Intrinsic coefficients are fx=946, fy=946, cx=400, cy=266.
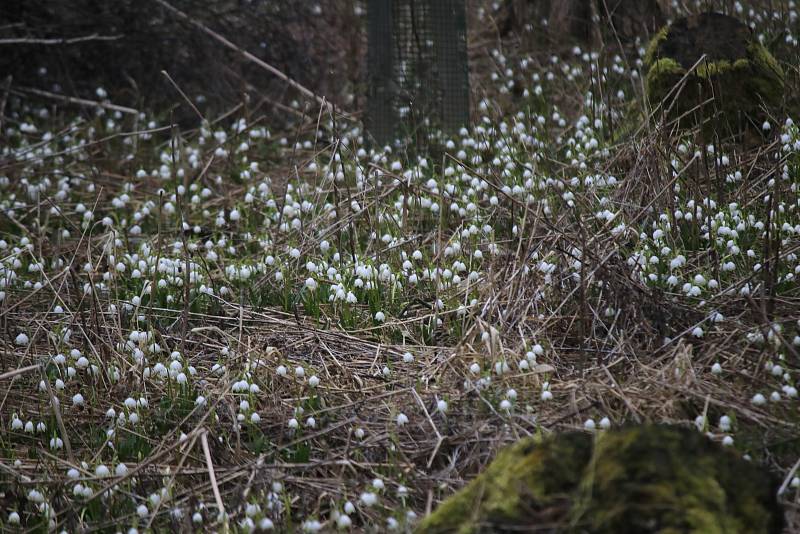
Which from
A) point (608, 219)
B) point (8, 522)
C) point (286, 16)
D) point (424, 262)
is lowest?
point (8, 522)

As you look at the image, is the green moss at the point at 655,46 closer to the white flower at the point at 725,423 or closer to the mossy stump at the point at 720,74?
the mossy stump at the point at 720,74

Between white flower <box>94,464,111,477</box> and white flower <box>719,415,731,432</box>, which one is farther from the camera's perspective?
white flower <box>94,464,111,477</box>

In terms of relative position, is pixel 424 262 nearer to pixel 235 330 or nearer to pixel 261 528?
pixel 235 330

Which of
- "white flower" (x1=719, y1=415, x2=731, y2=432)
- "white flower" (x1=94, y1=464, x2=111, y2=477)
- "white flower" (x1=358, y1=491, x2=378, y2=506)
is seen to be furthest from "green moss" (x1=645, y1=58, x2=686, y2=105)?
"white flower" (x1=94, y1=464, x2=111, y2=477)

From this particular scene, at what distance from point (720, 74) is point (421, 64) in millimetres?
2105

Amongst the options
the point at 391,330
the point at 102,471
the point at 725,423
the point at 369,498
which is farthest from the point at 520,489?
the point at 391,330

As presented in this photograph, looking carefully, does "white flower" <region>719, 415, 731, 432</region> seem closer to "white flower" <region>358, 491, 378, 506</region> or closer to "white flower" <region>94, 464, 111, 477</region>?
"white flower" <region>358, 491, 378, 506</region>

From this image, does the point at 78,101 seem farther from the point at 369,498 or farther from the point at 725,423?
the point at 725,423

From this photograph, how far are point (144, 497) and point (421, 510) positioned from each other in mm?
1110

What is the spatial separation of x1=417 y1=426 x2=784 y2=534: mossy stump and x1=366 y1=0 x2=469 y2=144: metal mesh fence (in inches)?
169

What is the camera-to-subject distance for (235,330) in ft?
16.0

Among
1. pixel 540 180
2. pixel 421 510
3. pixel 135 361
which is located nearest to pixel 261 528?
pixel 421 510

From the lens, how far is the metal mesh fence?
686cm

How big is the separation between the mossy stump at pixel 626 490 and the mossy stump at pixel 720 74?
3.51m
